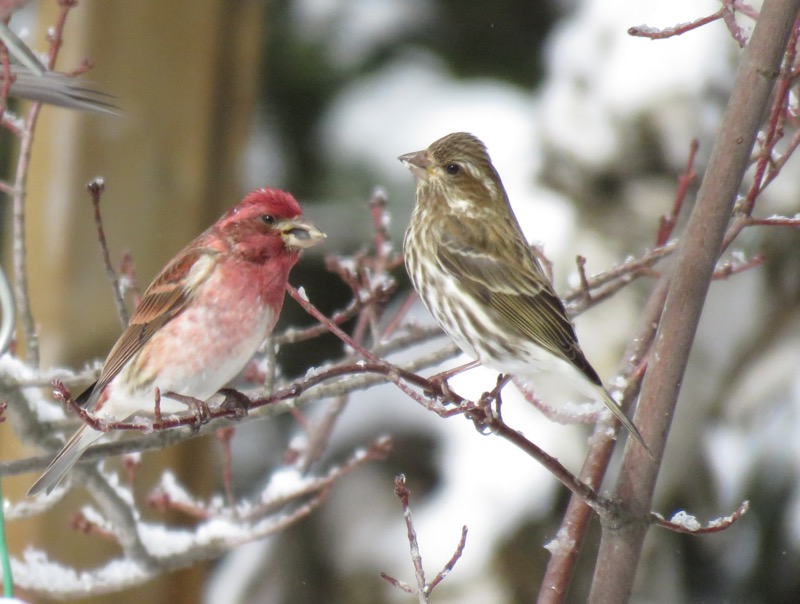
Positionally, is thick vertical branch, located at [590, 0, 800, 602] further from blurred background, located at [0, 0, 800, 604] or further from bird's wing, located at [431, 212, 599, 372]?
blurred background, located at [0, 0, 800, 604]

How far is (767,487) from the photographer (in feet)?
15.6

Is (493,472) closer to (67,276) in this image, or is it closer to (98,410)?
(67,276)

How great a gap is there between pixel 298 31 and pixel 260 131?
0.62 meters

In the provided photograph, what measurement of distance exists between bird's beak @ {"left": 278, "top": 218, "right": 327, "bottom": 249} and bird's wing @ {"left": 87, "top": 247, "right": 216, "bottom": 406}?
21 cm

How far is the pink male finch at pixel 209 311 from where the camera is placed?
8.51 feet

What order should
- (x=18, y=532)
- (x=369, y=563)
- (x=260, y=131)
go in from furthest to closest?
(x=260, y=131), (x=369, y=563), (x=18, y=532)

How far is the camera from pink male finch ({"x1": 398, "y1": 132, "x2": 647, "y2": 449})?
8.86 feet

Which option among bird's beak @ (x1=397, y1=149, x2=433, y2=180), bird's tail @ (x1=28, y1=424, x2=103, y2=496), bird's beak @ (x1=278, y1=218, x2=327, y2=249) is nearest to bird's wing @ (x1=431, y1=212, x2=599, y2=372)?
bird's beak @ (x1=397, y1=149, x2=433, y2=180)

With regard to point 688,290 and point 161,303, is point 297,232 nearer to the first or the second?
point 161,303

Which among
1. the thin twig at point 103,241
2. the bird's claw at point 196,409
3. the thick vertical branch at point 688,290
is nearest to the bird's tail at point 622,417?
the thick vertical branch at point 688,290

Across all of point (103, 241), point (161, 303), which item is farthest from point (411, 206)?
point (103, 241)

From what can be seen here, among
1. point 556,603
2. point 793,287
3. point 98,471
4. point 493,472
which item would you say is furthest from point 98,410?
point 793,287

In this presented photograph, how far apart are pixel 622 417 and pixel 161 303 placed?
113 cm

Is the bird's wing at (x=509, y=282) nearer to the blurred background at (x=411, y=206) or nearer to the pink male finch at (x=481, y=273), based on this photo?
the pink male finch at (x=481, y=273)
